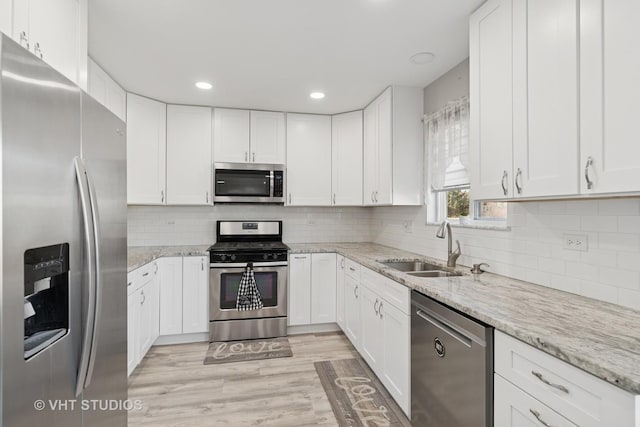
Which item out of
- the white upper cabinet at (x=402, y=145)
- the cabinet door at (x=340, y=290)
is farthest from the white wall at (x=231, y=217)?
the white upper cabinet at (x=402, y=145)

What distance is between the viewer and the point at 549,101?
136 cm

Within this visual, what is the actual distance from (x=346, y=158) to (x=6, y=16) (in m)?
2.93

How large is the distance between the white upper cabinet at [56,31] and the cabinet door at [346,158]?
2.52 meters

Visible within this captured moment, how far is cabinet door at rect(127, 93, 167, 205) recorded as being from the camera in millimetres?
3023

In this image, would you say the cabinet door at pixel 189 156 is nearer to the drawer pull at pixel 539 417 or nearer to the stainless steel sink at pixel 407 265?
the stainless steel sink at pixel 407 265

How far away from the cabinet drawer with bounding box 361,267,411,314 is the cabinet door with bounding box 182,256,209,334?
1643mm

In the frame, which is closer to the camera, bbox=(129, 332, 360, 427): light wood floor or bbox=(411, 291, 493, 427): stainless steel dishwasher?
bbox=(411, 291, 493, 427): stainless steel dishwasher

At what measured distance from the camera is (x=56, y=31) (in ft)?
4.70

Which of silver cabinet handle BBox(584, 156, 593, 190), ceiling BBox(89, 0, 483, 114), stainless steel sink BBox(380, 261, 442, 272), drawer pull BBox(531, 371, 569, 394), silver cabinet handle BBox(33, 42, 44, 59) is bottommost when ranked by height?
drawer pull BBox(531, 371, 569, 394)

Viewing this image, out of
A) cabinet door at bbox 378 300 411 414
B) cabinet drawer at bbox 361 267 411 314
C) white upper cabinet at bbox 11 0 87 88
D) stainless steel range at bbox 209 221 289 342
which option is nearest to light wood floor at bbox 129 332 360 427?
stainless steel range at bbox 209 221 289 342

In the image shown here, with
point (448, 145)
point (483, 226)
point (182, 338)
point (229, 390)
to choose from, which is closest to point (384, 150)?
point (448, 145)

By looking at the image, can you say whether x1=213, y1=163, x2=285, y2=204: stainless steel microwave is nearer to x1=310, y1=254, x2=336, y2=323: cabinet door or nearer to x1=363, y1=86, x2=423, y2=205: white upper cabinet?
x1=310, y1=254, x2=336, y2=323: cabinet door

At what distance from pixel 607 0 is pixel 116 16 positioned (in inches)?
93.3

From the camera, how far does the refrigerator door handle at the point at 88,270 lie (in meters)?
1.02
